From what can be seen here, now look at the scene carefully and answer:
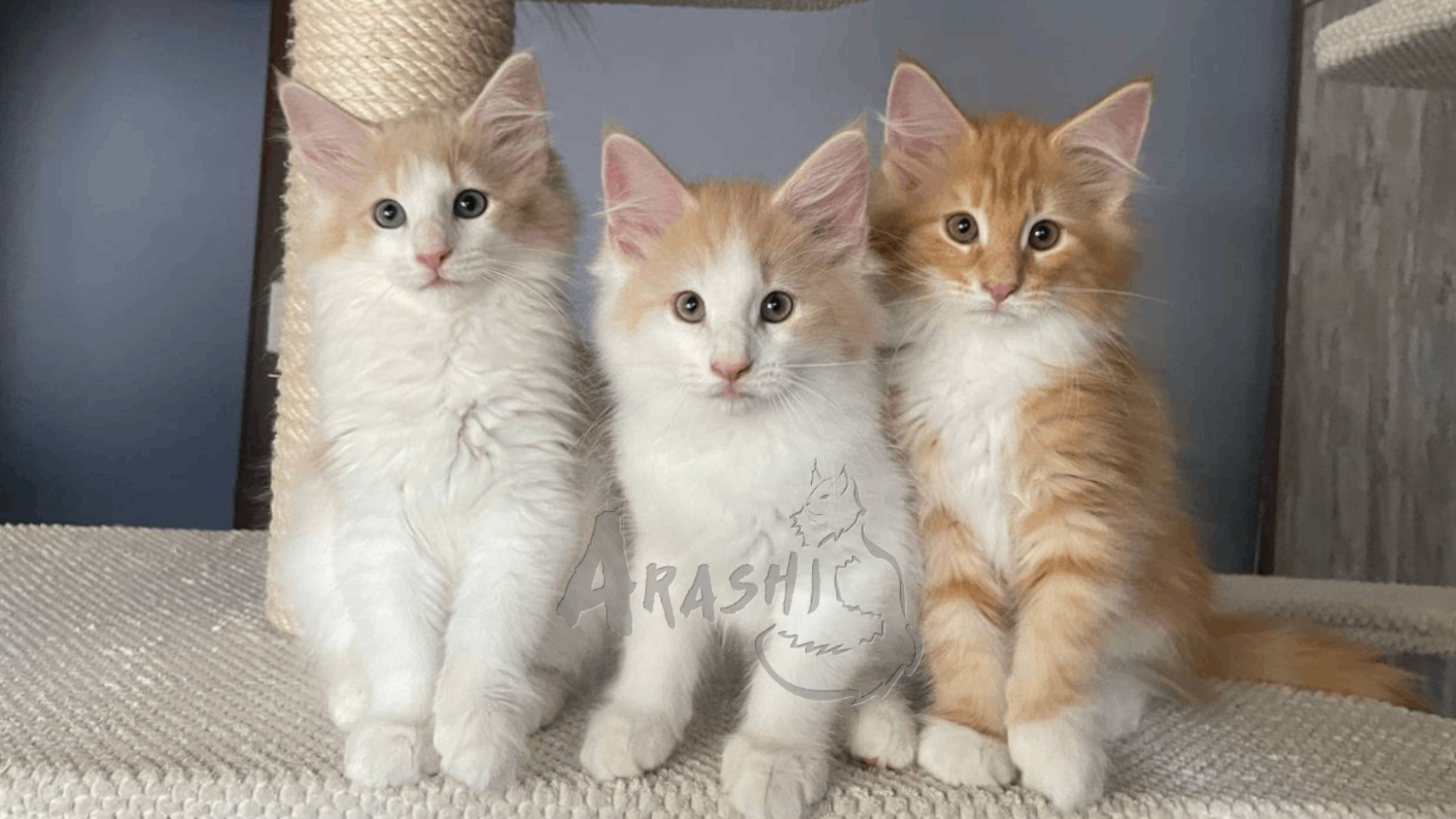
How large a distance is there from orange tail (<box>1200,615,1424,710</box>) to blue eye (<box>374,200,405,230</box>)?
3.40ft

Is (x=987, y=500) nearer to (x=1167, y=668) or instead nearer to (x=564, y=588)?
(x=1167, y=668)

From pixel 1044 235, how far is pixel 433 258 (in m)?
0.61

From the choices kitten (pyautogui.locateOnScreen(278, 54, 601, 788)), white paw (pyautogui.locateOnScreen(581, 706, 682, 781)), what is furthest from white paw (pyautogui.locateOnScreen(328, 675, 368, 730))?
white paw (pyautogui.locateOnScreen(581, 706, 682, 781))

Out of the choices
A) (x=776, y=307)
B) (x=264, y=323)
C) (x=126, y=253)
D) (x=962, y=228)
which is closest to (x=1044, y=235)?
(x=962, y=228)

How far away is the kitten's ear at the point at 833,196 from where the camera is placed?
108 centimetres

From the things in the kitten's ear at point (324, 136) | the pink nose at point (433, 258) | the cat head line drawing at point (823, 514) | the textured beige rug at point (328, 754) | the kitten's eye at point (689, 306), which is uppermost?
the kitten's ear at point (324, 136)

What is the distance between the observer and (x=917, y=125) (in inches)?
46.3

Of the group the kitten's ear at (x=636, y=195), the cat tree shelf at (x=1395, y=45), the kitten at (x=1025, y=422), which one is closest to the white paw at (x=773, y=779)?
the kitten at (x=1025, y=422)

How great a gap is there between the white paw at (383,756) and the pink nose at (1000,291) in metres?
0.67

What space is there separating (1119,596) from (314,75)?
3.90 ft

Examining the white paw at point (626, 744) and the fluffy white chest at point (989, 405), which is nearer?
the white paw at point (626, 744)

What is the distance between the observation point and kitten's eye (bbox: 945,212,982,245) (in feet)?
3.68

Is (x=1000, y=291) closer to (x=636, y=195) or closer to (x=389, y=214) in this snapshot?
(x=636, y=195)

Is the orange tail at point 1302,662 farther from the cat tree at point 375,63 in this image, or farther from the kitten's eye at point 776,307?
the cat tree at point 375,63
